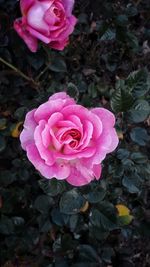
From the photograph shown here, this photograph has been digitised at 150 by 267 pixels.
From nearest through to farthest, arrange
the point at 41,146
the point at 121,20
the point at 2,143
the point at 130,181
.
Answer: the point at 41,146, the point at 130,181, the point at 2,143, the point at 121,20

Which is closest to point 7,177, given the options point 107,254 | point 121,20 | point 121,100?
point 107,254

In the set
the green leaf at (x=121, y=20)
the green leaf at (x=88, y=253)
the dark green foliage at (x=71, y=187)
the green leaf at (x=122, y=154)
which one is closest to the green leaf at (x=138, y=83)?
the dark green foliage at (x=71, y=187)

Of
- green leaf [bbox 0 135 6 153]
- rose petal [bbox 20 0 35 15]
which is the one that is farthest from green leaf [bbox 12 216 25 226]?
rose petal [bbox 20 0 35 15]

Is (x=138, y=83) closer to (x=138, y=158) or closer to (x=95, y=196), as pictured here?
(x=138, y=158)

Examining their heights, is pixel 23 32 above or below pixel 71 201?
above

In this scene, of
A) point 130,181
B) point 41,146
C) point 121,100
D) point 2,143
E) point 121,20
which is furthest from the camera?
point 121,20

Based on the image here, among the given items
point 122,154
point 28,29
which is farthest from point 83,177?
point 28,29

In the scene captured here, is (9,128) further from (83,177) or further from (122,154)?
(83,177)
